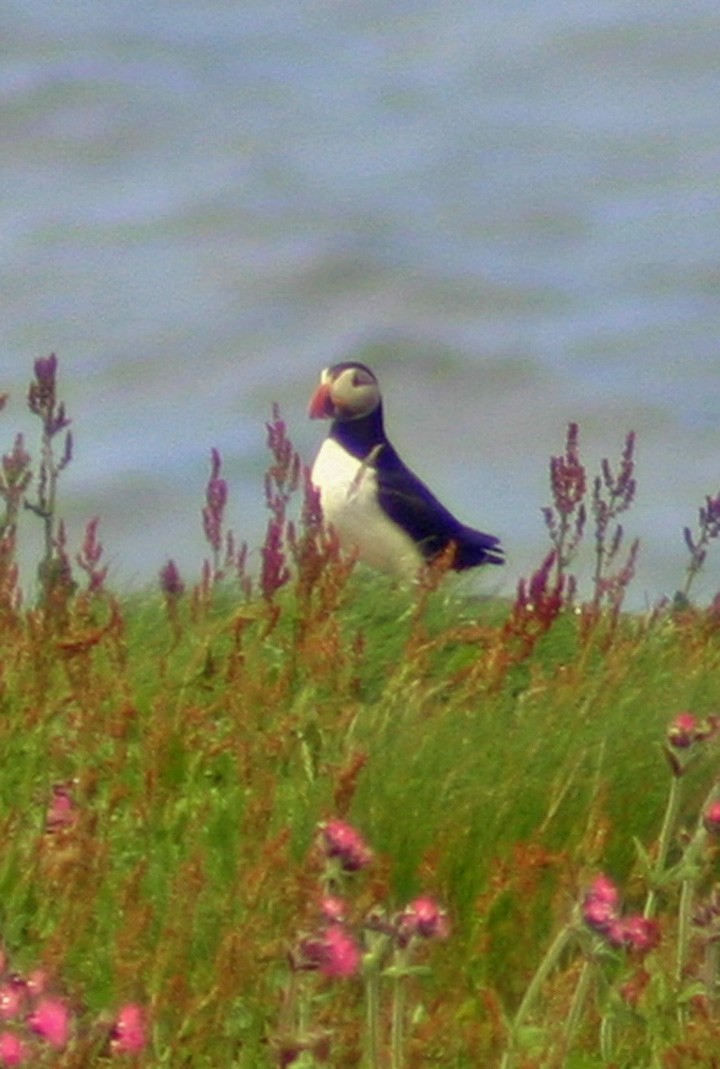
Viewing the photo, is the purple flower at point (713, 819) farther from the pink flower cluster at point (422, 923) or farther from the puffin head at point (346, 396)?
the puffin head at point (346, 396)

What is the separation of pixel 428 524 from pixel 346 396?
992mm

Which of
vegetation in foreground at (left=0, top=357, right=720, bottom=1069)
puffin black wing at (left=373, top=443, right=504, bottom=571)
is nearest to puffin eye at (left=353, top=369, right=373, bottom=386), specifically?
puffin black wing at (left=373, top=443, right=504, bottom=571)

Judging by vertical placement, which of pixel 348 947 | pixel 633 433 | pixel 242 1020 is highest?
pixel 633 433

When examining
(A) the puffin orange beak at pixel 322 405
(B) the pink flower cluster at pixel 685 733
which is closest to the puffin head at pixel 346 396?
(A) the puffin orange beak at pixel 322 405

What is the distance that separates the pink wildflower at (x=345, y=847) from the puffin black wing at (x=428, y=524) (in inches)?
226

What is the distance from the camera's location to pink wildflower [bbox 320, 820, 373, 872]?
319cm

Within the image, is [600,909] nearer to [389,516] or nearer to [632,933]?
[632,933]

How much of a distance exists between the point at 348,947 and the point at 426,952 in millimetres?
1641

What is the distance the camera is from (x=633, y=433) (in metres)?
7.35

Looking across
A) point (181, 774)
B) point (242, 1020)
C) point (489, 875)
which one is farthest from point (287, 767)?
point (242, 1020)

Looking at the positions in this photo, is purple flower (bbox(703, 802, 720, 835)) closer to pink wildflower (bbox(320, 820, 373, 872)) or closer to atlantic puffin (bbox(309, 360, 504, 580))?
pink wildflower (bbox(320, 820, 373, 872))

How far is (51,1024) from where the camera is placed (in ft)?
9.55

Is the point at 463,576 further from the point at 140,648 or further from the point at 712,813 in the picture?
the point at 712,813

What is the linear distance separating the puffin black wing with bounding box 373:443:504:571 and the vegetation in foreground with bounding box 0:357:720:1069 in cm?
173
